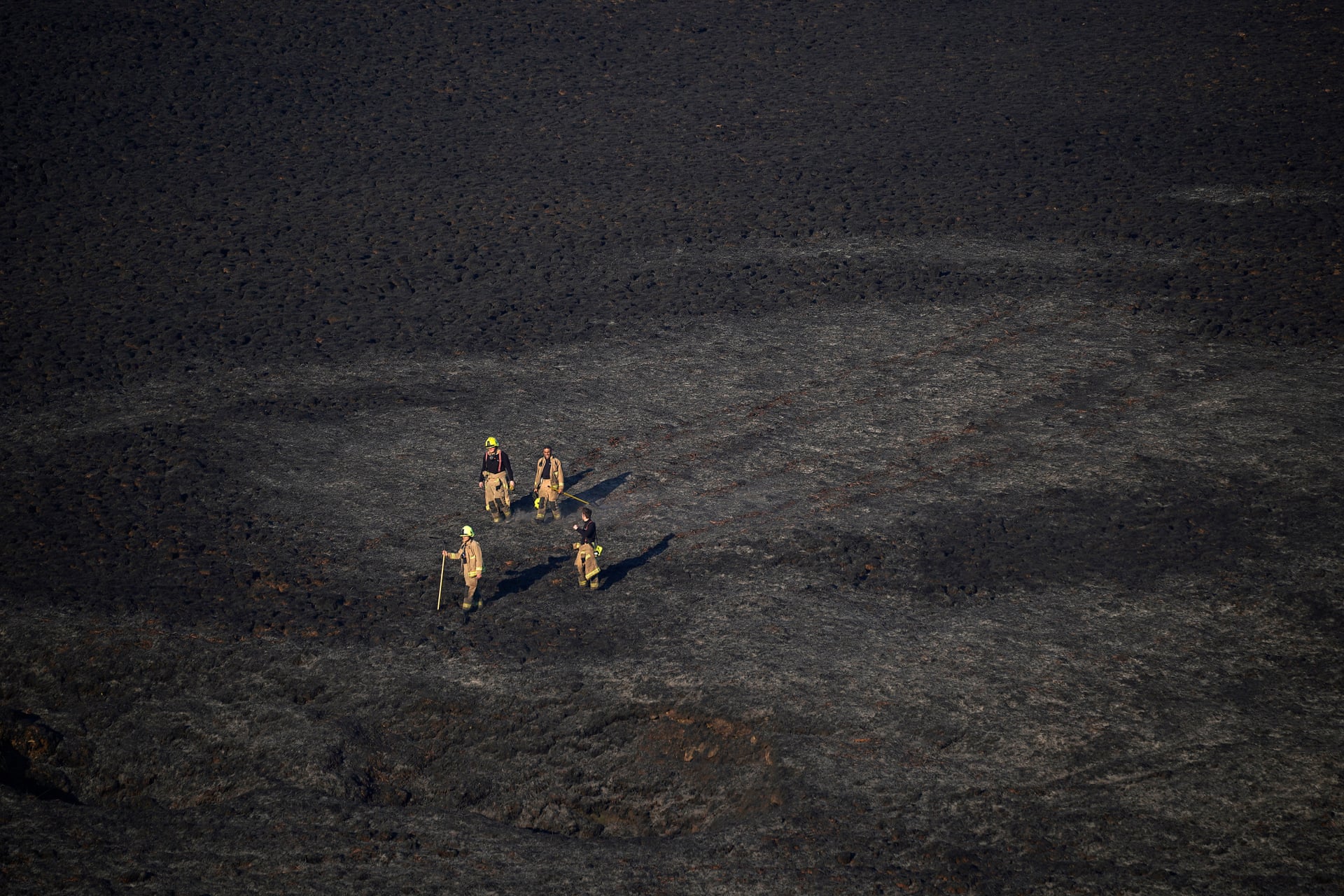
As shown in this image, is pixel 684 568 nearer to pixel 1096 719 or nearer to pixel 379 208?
pixel 1096 719

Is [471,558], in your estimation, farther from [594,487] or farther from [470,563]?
[594,487]

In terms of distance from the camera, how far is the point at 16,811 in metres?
10.1

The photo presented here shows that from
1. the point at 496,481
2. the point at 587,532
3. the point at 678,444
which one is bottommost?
the point at 587,532

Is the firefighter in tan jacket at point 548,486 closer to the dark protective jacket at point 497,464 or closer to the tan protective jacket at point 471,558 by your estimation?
the dark protective jacket at point 497,464

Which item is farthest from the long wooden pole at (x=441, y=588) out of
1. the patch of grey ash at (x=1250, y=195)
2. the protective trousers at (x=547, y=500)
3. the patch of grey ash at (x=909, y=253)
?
the patch of grey ash at (x=1250, y=195)

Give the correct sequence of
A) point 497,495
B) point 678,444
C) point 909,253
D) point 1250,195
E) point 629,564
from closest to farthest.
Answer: point 629,564, point 497,495, point 678,444, point 909,253, point 1250,195

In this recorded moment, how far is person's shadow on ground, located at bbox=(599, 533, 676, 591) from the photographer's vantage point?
43.4ft

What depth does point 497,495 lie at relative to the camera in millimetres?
14234

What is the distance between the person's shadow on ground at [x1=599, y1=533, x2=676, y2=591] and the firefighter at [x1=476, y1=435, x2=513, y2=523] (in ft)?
5.91

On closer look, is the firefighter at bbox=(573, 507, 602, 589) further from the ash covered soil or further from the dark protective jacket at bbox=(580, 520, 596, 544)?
the ash covered soil

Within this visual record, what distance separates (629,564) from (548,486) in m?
1.64

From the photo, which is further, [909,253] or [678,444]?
[909,253]

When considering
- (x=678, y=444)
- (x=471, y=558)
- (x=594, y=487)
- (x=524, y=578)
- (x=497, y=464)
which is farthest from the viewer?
(x=678, y=444)

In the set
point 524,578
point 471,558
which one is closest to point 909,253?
point 524,578
